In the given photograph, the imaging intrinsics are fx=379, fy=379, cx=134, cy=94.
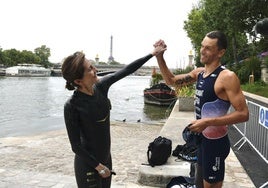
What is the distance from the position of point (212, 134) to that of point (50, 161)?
5.96 metres

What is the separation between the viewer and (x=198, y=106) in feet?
10.9

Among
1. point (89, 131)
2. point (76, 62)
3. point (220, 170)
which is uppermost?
point (76, 62)

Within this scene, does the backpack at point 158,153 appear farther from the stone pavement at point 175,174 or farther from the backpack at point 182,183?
the backpack at point 182,183

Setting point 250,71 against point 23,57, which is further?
point 23,57

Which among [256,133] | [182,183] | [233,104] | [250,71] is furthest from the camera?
[250,71]

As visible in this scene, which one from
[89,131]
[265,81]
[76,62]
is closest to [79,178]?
[89,131]

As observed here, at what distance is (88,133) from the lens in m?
2.97

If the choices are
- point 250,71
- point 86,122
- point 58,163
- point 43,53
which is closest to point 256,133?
point 58,163

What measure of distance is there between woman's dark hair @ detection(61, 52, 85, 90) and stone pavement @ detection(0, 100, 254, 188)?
3419 millimetres

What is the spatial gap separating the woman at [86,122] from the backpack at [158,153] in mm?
3247

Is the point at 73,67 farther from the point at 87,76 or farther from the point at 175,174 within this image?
the point at 175,174

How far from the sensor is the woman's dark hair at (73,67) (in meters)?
2.87

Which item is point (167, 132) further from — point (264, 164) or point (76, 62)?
point (76, 62)

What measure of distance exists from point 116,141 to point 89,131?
8832mm
